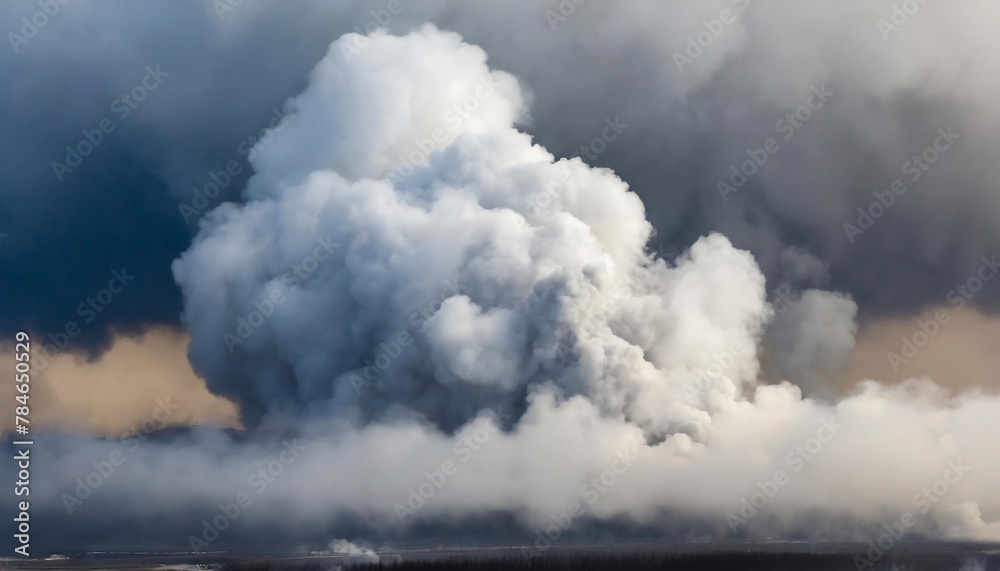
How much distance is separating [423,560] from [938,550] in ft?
227

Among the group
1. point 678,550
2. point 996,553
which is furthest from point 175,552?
point 996,553

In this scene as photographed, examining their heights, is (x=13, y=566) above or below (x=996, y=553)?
below

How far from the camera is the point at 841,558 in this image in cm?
18075

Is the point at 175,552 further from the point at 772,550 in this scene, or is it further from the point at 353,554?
the point at 772,550

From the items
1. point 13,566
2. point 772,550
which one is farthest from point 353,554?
point 772,550

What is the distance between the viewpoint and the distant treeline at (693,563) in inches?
6555

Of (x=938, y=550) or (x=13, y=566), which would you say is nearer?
(x=13, y=566)

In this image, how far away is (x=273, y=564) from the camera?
16825 centimetres

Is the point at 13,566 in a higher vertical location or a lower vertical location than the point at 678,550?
lower

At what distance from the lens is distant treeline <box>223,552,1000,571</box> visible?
166 m

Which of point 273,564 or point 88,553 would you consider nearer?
point 273,564

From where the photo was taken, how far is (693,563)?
173m

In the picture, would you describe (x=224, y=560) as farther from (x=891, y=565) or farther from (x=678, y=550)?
(x=891, y=565)

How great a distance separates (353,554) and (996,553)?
282 ft
